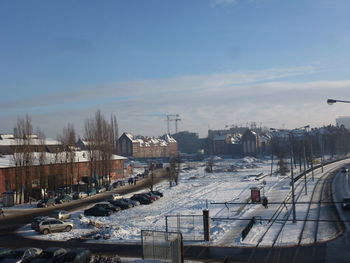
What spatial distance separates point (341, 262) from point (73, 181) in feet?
147

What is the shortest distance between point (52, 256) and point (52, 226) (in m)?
10.5

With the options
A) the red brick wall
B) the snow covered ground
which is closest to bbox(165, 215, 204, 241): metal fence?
the snow covered ground

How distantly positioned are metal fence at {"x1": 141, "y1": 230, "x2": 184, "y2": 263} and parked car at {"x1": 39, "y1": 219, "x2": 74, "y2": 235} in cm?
1149

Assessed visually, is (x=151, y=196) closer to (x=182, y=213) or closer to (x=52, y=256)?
(x=182, y=213)

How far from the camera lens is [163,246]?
18.6 m

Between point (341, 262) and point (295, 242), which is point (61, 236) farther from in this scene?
point (341, 262)

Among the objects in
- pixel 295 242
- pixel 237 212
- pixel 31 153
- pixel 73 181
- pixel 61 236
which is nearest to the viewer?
pixel 295 242

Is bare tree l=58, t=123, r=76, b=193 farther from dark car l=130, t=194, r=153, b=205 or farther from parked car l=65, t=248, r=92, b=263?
parked car l=65, t=248, r=92, b=263

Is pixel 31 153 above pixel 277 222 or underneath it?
above

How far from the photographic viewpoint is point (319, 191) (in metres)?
49.4

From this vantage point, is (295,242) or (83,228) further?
(83,228)

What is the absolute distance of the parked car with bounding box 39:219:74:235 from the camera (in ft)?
93.1

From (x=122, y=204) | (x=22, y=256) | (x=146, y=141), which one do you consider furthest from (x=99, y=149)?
(x=146, y=141)

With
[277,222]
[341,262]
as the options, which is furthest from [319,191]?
[341,262]
